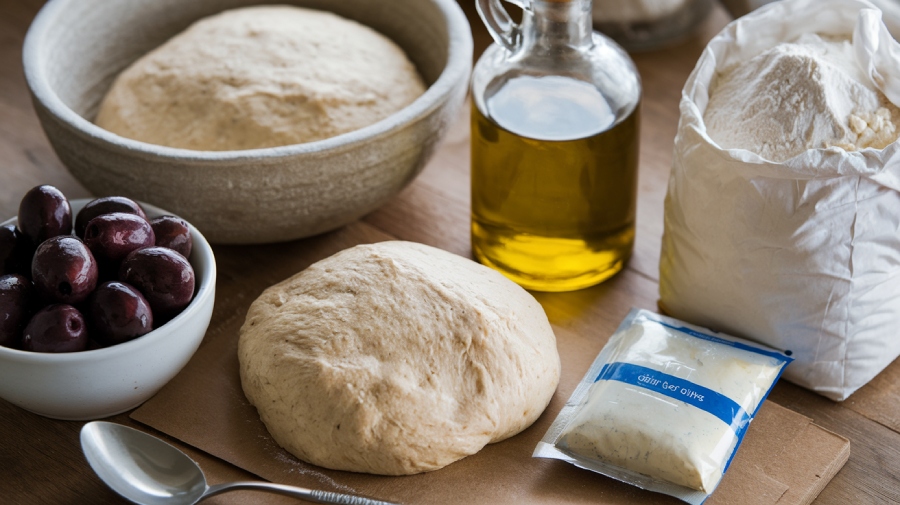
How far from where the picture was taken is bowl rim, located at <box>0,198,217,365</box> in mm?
737

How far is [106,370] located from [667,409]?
0.49 metres

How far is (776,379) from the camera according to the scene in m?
0.85

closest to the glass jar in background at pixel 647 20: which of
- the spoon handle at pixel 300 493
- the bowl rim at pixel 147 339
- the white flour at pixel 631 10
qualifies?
the white flour at pixel 631 10

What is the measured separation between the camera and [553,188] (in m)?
0.95

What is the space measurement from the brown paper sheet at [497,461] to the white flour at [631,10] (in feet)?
2.16

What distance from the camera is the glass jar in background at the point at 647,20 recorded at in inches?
53.3

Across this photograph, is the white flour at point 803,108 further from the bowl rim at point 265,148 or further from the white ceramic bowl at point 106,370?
the white ceramic bowl at point 106,370

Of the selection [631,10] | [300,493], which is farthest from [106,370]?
[631,10]

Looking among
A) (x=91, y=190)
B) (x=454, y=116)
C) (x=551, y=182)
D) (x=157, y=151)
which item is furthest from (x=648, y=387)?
(x=91, y=190)

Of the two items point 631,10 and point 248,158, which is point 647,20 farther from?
point 248,158

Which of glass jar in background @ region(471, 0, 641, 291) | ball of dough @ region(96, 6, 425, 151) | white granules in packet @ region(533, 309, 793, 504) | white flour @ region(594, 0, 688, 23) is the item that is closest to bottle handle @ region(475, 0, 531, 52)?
glass jar in background @ region(471, 0, 641, 291)

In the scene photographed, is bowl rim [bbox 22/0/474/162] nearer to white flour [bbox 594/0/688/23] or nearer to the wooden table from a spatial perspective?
the wooden table

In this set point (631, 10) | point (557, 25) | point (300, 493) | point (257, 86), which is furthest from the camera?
point (631, 10)

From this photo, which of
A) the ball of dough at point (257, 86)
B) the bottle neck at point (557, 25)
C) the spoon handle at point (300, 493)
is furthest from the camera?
the ball of dough at point (257, 86)
